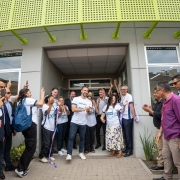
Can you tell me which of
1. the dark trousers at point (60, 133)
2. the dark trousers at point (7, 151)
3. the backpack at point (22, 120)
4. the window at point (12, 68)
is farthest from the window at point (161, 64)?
the window at point (12, 68)

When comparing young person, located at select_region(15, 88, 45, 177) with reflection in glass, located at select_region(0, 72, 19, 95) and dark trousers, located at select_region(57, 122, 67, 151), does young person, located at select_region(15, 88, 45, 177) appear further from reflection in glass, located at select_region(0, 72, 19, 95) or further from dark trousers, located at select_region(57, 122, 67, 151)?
reflection in glass, located at select_region(0, 72, 19, 95)

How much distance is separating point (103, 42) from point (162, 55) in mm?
1929

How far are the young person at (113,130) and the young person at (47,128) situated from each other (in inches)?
59.3

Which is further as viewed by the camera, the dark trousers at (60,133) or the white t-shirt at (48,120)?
the dark trousers at (60,133)

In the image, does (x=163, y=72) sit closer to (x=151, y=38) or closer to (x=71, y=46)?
(x=151, y=38)

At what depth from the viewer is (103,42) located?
16.0 feet

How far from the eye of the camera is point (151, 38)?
15.9ft

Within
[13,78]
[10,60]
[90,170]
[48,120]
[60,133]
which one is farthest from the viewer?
[10,60]

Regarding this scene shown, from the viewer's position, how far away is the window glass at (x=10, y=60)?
5133 millimetres

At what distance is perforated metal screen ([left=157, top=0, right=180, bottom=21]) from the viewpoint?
4.08 metres

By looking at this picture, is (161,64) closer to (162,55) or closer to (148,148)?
(162,55)

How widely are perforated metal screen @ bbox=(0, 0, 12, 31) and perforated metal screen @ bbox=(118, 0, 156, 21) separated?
3.24 m

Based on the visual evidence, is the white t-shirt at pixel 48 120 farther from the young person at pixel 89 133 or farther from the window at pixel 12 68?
the window at pixel 12 68

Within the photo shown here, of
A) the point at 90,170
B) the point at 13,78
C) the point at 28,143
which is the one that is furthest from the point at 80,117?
the point at 13,78
